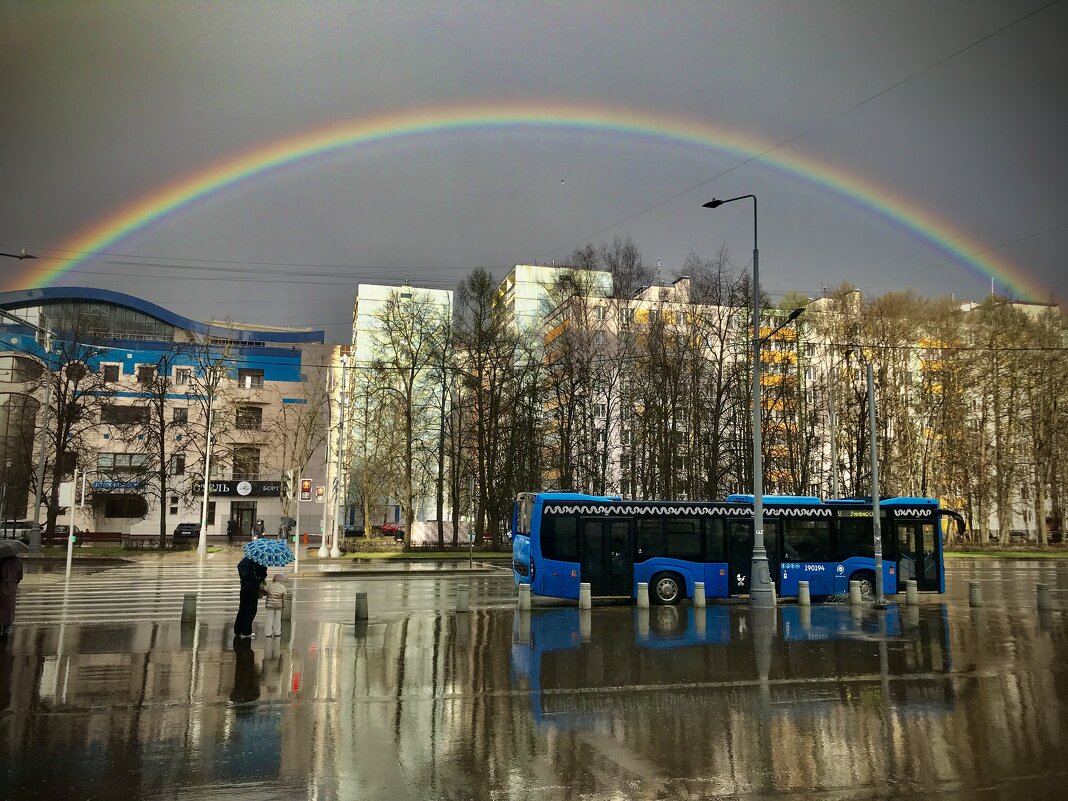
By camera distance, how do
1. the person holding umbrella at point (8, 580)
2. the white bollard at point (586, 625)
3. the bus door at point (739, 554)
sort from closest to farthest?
the person holding umbrella at point (8, 580) < the white bollard at point (586, 625) < the bus door at point (739, 554)

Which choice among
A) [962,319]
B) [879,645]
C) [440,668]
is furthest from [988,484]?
[440,668]

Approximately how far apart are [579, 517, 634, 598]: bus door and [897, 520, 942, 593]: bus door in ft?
29.7

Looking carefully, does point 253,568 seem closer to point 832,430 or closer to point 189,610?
point 189,610

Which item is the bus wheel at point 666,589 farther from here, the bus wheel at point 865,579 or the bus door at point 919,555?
the bus door at point 919,555

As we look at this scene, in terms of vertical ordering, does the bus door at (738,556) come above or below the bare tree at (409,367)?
below

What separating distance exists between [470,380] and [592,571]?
88.2 ft

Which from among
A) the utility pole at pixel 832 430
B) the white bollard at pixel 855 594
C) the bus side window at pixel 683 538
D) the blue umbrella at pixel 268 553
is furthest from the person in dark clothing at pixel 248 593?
the utility pole at pixel 832 430

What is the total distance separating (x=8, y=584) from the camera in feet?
49.0

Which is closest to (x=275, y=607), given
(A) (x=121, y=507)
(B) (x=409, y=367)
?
(B) (x=409, y=367)

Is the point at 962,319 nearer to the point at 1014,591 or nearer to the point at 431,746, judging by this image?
the point at 1014,591

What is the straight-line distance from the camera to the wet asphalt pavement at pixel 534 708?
724 centimetres

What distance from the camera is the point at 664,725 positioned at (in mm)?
9250

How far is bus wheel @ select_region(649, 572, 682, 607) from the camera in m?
22.8

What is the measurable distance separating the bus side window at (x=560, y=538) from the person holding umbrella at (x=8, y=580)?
12.5 m
